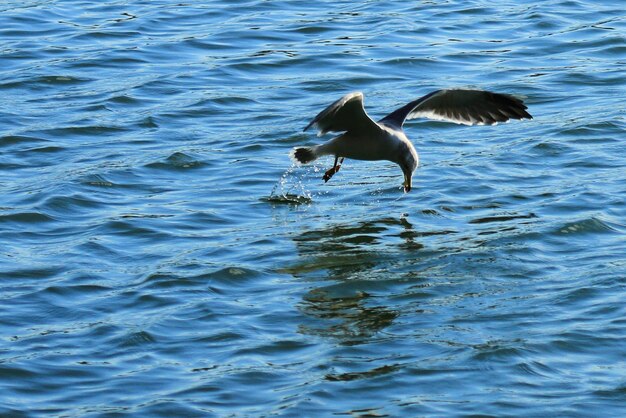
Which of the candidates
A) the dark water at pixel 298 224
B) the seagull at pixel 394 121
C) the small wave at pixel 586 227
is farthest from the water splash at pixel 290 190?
the small wave at pixel 586 227

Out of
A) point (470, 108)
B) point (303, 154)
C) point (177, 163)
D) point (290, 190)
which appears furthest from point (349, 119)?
point (177, 163)

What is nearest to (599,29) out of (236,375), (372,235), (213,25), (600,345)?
(213,25)

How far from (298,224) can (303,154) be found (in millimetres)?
752

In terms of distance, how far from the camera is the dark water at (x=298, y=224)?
326 inches

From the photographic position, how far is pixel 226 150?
13727mm

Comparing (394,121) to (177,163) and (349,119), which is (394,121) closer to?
(349,119)

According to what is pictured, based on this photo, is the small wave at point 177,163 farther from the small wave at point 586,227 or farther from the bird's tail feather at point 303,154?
the small wave at point 586,227

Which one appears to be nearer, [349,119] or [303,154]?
[349,119]

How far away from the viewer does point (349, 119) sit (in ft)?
37.4

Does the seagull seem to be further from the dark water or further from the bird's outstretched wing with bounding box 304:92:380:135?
the dark water

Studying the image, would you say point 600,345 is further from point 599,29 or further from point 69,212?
point 599,29

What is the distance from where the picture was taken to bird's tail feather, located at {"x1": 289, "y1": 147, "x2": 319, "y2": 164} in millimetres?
12109

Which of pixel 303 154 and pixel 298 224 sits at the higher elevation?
pixel 303 154

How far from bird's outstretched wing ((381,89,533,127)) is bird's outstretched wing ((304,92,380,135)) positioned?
36.3 inches
